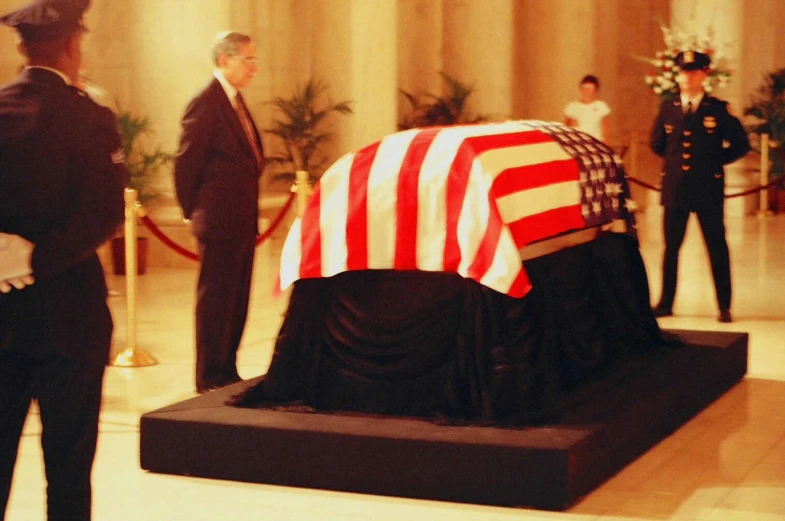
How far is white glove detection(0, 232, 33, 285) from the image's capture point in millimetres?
3473

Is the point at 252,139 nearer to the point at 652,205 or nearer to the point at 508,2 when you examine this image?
the point at 508,2

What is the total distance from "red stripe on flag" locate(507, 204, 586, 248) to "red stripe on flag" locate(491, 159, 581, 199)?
133 millimetres

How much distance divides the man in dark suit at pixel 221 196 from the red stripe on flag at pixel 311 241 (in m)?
0.90

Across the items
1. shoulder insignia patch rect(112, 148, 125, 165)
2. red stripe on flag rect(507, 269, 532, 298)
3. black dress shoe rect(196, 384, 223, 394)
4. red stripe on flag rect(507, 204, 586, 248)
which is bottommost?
black dress shoe rect(196, 384, 223, 394)

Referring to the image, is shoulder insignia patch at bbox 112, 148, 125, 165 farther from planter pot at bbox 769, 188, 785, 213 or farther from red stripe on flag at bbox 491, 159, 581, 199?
planter pot at bbox 769, 188, 785, 213

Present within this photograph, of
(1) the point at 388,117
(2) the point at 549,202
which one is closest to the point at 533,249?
(2) the point at 549,202

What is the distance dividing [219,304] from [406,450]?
199 cm

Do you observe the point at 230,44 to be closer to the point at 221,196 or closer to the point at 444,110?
the point at 221,196

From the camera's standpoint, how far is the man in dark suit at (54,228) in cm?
352

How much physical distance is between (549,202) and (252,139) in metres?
1.71

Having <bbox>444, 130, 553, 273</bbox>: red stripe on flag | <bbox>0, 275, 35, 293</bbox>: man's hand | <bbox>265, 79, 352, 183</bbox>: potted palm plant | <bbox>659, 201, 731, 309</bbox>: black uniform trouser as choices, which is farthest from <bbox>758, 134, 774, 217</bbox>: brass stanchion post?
<bbox>0, 275, 35, 293</bbox>: man's hand

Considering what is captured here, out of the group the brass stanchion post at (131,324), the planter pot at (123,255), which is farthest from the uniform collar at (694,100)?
the planter pot at (123,255)

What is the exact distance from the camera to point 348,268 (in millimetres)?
5832

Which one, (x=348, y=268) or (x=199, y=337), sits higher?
(x=348, y=268)
